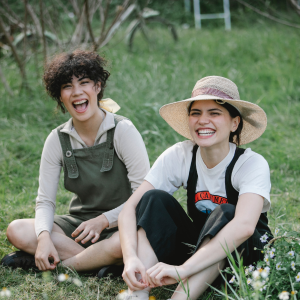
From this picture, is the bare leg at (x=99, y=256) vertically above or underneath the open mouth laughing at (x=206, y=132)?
underneath

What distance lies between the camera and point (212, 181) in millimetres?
2088

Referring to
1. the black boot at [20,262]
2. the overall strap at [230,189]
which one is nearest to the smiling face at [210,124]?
the overall strap at [230,189]

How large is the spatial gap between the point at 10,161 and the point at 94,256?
1966mm

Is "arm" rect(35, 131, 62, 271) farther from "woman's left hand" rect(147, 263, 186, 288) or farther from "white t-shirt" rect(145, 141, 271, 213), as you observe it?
"woman's left hand" rect(147, 263, 186, 288)

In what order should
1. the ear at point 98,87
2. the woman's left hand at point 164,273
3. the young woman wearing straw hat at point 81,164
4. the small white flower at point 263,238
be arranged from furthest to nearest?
the ear at point 98,87
the young woman wearing straw hat at point 81,164
the small white flower at point 263,238
the woman's left hand at point 164,273

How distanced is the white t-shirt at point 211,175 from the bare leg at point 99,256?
1.26 ft

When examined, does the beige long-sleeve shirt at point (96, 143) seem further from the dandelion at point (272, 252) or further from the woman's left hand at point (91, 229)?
the dandelion at point (272, 252)

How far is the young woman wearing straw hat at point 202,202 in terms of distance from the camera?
1776 mm

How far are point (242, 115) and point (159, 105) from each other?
250cm

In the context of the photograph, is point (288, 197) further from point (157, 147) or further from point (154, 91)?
point (154, 91)

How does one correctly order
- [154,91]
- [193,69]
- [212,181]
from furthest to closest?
[193,69]
[154,91]
[212,181]

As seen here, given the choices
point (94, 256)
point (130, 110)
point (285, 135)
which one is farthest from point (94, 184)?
point (285, 135)

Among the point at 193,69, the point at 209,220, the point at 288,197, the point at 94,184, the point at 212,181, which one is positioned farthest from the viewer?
the point at 193,69

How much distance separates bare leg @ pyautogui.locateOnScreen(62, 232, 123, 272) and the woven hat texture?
708 mm
